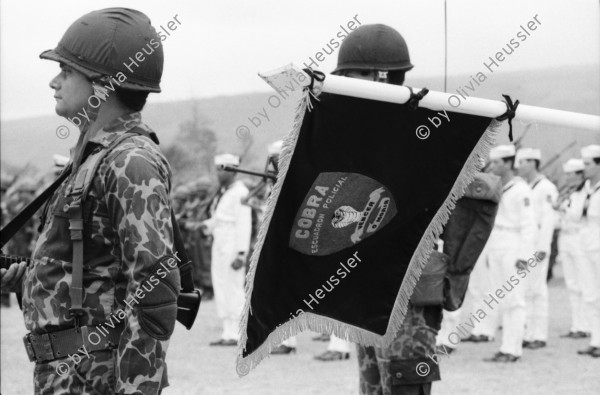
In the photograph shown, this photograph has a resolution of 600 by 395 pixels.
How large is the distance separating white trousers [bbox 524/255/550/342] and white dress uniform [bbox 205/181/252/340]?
11.4 feet

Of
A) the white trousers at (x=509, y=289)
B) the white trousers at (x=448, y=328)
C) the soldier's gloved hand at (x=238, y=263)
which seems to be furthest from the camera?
the soldier's gloved hand at (x=238, y=263)

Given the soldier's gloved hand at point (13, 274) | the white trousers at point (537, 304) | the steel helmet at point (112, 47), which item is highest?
the steel helmet at point (112, 47)

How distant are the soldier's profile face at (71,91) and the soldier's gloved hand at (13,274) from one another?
1.98 feet

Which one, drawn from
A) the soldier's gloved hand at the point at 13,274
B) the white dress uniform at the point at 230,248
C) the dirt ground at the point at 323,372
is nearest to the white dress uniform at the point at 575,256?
the dirt ground at the point at 323,372

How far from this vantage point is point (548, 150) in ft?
175

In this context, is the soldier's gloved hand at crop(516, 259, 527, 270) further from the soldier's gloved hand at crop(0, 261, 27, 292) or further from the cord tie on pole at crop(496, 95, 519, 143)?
the soldier's gloved hand at crop(0, 261, 27, 292)

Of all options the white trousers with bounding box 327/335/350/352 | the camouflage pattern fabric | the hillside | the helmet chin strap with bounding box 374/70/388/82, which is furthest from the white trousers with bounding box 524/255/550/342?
the hillside

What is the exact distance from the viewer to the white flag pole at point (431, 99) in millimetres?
3201

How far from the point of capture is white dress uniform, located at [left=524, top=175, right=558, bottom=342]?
11.9 meters

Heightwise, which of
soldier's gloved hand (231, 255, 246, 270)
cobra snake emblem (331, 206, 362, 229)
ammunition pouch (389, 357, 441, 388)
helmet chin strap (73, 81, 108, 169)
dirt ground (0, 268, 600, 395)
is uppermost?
helmet chin strap (73, 81, 108, 169)

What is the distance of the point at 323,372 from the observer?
9.72 meters

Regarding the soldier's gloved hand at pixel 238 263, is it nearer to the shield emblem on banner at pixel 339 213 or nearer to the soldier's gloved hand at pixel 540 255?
the soldier's gloved hand at pixel 540 255

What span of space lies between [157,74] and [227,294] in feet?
29.8

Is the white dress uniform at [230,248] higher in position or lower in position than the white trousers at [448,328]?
higher
